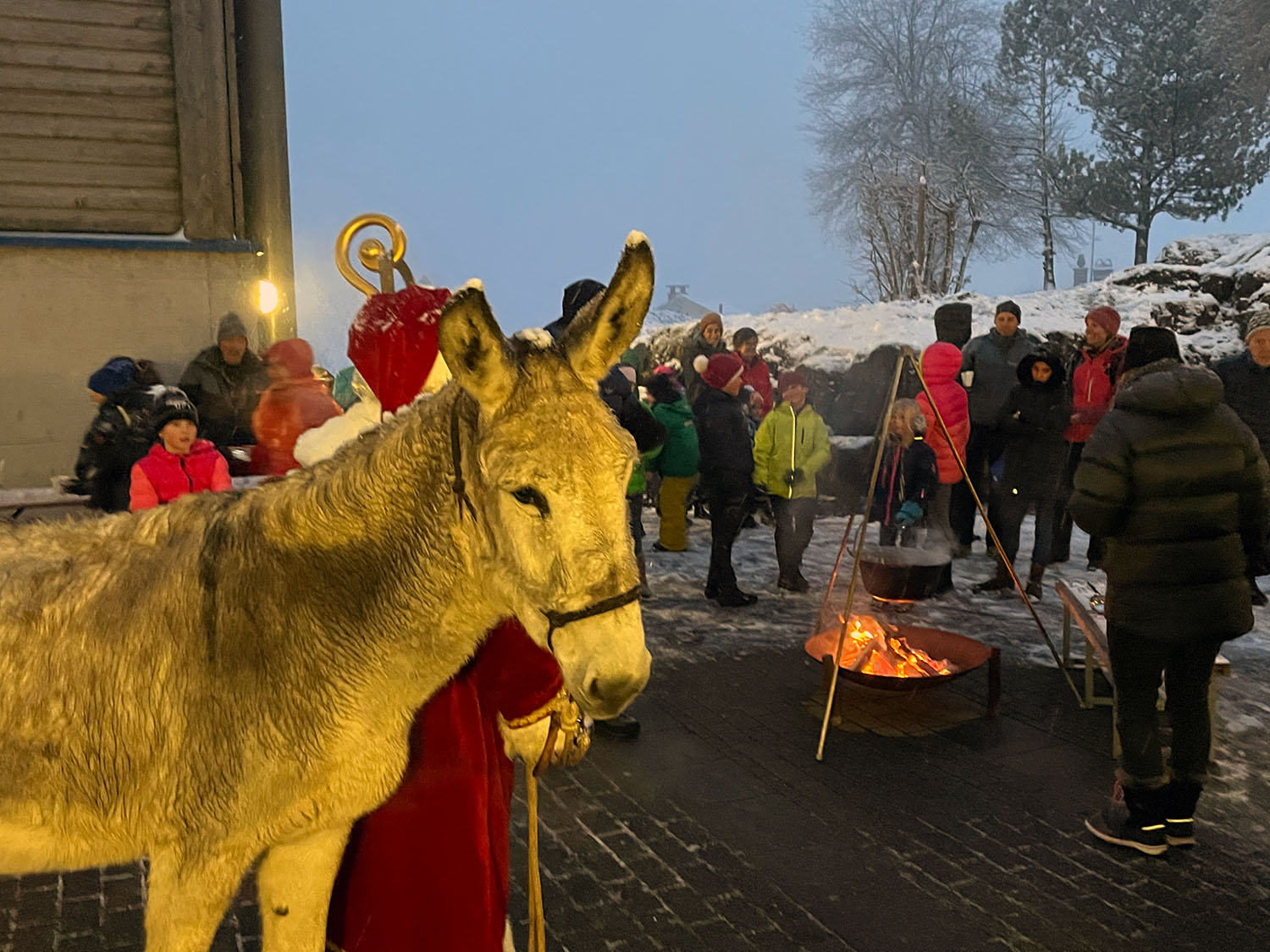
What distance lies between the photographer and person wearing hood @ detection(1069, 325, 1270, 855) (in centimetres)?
393

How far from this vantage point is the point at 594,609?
1.70 metres

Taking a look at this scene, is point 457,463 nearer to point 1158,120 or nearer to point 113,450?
point 113,450

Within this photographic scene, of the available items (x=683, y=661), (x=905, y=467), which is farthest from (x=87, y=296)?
(x=905, y=467)

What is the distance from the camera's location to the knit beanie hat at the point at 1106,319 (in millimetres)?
8625

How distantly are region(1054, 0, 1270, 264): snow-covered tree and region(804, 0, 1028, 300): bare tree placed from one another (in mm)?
4530

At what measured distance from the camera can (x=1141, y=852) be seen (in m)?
4.11

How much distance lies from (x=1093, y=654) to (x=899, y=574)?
4.37 ft

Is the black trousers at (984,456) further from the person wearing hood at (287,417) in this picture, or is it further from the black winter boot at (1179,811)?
the person wearing hood at (287,417)

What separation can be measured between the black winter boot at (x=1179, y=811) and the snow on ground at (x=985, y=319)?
11.3 m

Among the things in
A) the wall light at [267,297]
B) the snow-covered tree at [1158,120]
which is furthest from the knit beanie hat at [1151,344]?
the snow-covered tree at [1158,120]

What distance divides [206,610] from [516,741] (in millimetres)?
898

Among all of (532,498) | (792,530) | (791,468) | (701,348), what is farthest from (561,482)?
(701,348)

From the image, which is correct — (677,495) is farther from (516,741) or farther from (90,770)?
(90,770)

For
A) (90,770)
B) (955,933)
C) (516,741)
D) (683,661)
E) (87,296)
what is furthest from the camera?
(87,296)
